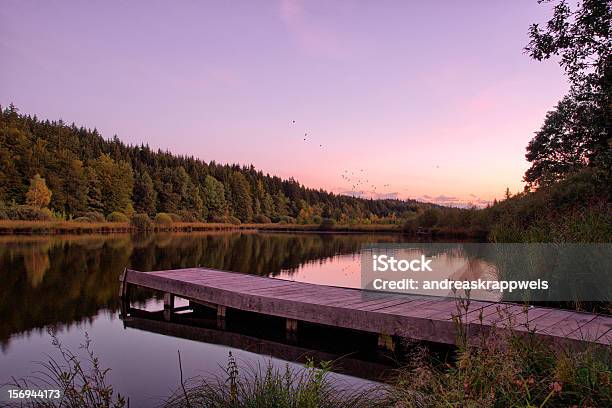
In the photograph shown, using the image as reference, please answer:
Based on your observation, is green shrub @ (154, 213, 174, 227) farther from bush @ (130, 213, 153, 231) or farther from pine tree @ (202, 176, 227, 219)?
pine tree @ (202, 176, 227, 219)

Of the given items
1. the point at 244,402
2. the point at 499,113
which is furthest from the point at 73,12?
the point at 244,402

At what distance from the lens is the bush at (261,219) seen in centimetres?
8069

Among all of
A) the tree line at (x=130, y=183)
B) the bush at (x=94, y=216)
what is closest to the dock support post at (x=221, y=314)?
the tree line at (x=130, y=183)

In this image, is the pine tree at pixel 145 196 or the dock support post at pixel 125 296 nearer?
the dock support post at pixel 125 296

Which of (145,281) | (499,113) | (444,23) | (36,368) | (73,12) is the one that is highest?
(73,12)

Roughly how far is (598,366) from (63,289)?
13553 mm

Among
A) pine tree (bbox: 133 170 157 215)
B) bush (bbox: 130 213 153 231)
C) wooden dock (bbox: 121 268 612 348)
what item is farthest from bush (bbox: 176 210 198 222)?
wooden dock (bbox: 121 268 612 348)

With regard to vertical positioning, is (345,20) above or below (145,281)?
above

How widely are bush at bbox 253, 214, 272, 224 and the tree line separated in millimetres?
186

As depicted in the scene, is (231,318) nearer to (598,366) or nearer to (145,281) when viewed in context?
(145,281)

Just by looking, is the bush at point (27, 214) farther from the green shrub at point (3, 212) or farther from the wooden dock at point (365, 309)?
the wooden dock at point (365, 309)

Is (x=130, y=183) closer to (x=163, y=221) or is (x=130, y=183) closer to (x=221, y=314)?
(x=163, y=221)

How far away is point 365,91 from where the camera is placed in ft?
67.7

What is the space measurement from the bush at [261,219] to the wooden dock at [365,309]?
69.4 m
